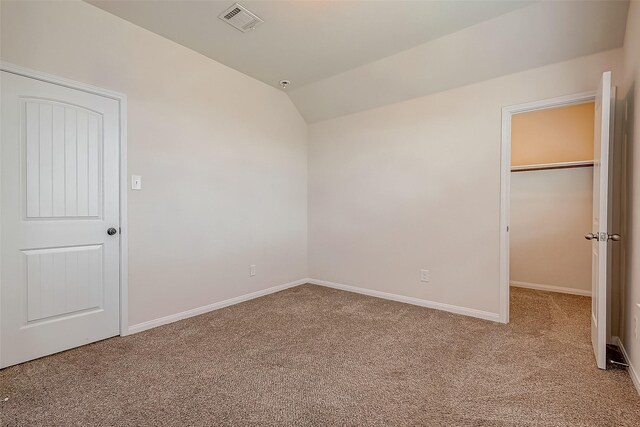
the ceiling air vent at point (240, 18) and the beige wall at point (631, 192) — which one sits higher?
the ceiling air vent at point (240, 18)

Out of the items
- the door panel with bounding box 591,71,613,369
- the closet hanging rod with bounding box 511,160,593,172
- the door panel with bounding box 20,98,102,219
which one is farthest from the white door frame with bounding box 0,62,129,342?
the closet hanging rod with bounding box 511,160,593,172

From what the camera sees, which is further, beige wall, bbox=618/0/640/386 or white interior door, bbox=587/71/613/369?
white interior door, bbox=587/71/613/369

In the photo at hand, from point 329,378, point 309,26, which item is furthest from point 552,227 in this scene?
point 309,26

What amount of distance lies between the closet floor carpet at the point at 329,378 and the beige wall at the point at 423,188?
0.66 m

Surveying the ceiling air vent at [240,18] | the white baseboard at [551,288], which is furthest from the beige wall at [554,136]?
the ceiling air vent at [240,18]

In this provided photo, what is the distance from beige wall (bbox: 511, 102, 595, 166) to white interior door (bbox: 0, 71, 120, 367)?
4.64 m

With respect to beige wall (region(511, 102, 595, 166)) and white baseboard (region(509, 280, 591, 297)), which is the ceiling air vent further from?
white baseboard (region(509, 280, 591, 297))

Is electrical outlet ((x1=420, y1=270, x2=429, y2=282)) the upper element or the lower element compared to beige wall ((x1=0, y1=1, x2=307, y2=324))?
lower

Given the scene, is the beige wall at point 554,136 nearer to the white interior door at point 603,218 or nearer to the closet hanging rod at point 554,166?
the closet hanging rod at point 554,166

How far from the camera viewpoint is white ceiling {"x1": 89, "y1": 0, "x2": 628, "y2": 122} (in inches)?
90.6

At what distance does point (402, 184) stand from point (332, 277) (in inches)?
63.5

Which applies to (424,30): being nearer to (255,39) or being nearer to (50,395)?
(255,39)

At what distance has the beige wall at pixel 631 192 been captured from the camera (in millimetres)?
1849

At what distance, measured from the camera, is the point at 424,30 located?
103 inches
